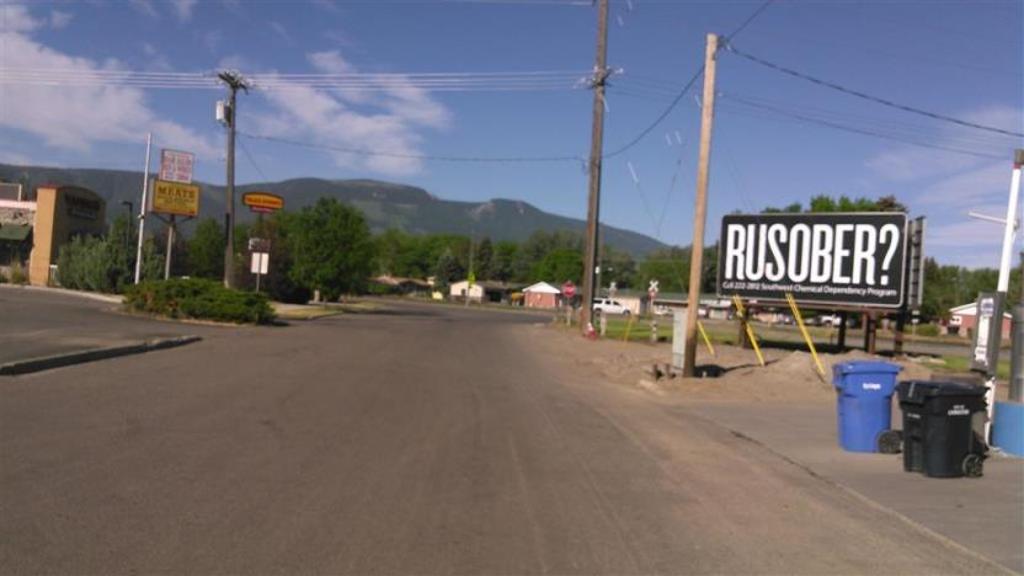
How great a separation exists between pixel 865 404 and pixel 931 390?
5.77 feet

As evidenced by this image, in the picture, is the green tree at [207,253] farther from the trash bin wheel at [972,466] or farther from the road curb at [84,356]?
the trash bin wheel at [972,466]

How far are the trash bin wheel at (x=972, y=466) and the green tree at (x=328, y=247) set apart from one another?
54.9 meters

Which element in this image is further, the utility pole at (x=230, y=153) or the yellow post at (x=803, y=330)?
the utility pole at (x=230, y=153)

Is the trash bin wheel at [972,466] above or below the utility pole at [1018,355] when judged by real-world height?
→ below

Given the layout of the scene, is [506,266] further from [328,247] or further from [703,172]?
[703,172]

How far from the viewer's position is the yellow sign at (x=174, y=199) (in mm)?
44250

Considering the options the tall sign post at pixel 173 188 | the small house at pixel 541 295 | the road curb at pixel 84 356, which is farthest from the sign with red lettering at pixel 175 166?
the small house at pixel 541 295

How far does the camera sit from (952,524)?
26.0 feet

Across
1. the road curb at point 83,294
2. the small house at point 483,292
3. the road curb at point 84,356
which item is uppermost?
the small house at point 483,292

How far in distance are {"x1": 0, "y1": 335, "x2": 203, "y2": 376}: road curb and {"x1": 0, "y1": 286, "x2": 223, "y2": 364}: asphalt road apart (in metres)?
0.34

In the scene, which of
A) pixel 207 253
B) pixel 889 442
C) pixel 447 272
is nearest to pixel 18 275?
pixel 207 253

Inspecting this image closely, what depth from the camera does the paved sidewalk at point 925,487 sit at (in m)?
7.54

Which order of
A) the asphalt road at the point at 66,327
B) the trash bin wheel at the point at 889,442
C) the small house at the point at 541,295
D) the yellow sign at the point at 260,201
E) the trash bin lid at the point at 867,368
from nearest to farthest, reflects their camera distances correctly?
the trash bin wheel at the point at 889,442
the trash bin lid at the point at 867,368
the asphalt road at the point at 66,327
the yellow sign at the point at 260,201
the small house at the point at 541,295

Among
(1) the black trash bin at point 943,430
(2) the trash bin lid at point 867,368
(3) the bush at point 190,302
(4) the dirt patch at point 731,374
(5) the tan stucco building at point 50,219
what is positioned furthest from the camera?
(5) the tan stucco building at point 50,219
